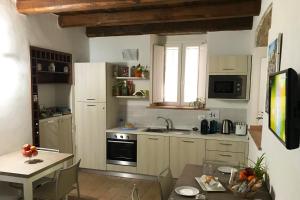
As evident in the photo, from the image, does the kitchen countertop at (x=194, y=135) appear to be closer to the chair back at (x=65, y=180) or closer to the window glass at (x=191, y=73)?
the window glass at (x=191, y=73)

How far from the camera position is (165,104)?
477 centimetres

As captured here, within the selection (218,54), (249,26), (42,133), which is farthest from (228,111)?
(42,133)

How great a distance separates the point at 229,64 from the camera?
153 inches

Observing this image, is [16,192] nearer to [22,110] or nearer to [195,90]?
[22,110]

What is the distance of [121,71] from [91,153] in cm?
165

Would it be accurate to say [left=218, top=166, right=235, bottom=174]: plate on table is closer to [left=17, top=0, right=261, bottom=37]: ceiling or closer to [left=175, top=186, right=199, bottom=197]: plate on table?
[left=175, top=186, right=199, bottom=197]: plate on table

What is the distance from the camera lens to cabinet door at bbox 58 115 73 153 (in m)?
4.20

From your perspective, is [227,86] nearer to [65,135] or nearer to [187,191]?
[187,191]

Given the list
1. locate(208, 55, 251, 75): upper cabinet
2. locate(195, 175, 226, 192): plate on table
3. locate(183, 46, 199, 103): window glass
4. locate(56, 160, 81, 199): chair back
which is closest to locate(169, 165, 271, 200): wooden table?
locate(195, 175, 226, 192): plate on table

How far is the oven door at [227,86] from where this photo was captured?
152 inches

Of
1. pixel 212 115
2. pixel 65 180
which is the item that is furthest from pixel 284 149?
pixel 212 115

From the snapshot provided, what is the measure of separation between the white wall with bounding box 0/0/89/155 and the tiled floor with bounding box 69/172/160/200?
121 centimetres

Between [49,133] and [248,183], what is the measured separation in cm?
311

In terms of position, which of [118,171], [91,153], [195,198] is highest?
[195,198]
